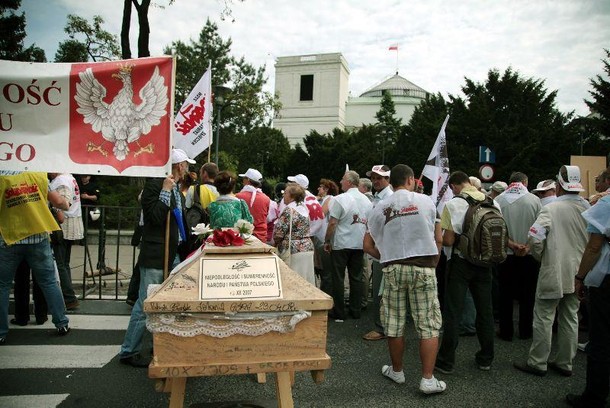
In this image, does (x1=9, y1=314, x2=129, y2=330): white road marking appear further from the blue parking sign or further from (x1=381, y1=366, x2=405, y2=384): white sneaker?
the blue parking sign

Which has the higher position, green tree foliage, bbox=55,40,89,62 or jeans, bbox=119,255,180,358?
green tree foliage, bbox=55,40,89,62

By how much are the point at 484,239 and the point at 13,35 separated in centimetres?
3808

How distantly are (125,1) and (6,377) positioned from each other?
57.6 feet

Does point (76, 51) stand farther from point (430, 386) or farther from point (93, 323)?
point (430, 386)

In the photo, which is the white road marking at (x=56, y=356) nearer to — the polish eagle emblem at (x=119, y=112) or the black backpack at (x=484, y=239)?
the polish eagle emblem at (x=119, y=112)

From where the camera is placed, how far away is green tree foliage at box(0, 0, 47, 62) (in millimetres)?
31172

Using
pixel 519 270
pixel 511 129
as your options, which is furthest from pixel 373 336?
pixel 511 129

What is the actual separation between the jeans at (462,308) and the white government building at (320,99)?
213 ft

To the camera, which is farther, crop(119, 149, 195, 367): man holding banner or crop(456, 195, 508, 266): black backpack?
crop(456, 195, 508, 266): black backpack

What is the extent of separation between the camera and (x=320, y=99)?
69750mm

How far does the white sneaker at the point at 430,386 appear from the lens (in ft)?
13.5

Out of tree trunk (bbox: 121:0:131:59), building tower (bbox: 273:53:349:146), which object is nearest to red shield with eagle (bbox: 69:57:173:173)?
tree trunk (bbox: 121:0:131:59)

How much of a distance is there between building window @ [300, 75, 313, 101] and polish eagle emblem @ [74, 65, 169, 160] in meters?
68.7

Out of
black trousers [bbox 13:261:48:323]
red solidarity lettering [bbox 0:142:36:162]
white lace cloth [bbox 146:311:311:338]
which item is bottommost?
black trousers [bbox 13:261:48:323]
